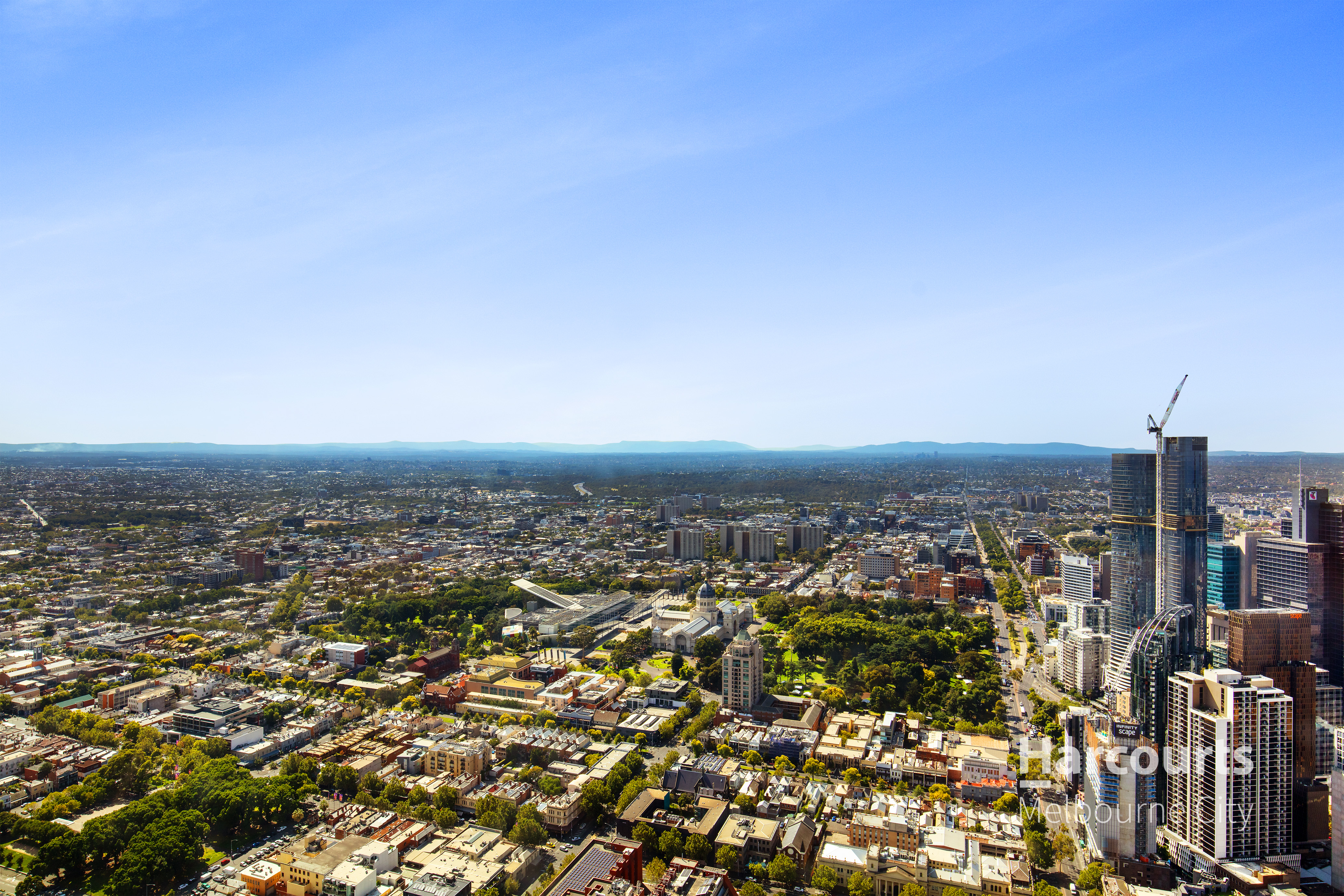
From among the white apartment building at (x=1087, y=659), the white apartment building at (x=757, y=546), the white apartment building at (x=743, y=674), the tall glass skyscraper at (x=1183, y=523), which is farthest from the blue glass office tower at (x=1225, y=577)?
the white apartment building at (x=757, y=546)

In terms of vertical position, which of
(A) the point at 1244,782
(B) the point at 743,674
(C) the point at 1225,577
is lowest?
(B) the point at 743,674

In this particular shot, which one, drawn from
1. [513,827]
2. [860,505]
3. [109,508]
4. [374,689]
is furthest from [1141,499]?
[109,508]

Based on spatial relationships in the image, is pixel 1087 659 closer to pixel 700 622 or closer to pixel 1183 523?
pixel 1183 523

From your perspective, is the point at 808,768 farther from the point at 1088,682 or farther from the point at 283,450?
the point at 283,450

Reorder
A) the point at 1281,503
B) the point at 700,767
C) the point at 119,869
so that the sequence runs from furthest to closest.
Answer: the point at 1281,503
the point at 700,767
the point at 119,869

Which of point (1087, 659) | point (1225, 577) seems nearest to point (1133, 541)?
point (1225, 577)

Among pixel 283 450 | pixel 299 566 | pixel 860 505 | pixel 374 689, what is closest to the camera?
pixel 374 689
